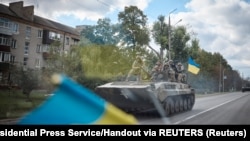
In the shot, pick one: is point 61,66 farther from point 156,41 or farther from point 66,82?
point 156,41

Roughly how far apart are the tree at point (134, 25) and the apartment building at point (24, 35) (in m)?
7.87

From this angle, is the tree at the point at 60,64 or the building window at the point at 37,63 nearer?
the tree at the point at 60,64

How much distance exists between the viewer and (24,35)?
39.3m

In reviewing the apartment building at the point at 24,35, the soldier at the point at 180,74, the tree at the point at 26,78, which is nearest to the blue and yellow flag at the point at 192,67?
the soldier at the point at 180,74

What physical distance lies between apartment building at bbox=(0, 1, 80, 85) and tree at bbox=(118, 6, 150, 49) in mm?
7868

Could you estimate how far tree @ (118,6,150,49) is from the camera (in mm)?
41344

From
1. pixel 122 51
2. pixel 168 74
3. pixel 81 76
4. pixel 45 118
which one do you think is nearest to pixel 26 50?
pixel 122 51

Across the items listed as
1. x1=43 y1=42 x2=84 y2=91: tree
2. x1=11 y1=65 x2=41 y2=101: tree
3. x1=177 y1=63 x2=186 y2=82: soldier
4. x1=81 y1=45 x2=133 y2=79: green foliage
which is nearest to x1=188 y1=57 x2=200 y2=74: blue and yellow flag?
x1=177 y1=63 x2=186 y2=82: soldier

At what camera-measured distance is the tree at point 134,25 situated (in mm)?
41344

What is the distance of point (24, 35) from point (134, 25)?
1363 cm

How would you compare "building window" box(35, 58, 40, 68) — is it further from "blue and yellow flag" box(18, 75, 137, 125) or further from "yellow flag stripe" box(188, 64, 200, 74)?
"blue and yellow flag" box(18, 75, 137, 125)

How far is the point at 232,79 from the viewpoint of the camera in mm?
95312

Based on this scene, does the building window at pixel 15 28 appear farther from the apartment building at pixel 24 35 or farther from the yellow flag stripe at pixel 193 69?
the yellow flag stripe at pixel 193 69
